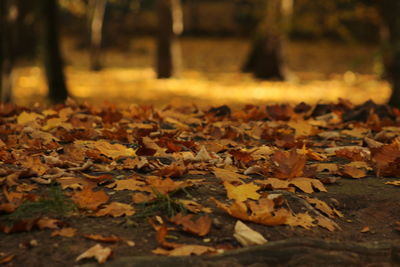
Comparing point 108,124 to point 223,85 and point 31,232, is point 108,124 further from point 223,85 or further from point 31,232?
point 223,85

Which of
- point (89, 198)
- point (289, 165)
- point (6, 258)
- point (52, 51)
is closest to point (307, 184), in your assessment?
point (289, 165)

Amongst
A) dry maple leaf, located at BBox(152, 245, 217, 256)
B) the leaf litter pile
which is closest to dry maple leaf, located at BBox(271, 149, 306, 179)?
the leaf litter pile

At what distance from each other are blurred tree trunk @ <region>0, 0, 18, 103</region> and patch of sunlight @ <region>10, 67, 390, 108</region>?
75.6 inches

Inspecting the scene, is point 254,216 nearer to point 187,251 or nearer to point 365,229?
point 187,251

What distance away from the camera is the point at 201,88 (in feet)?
45.4

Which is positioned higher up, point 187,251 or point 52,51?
point 52,51

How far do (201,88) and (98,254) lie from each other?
11911 mm

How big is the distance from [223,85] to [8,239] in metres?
12.6

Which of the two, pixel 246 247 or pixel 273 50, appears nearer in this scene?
pixel 246 247

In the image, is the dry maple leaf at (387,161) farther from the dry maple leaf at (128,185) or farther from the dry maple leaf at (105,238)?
the dry maple leaf at (105,238)

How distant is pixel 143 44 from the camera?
25.0 m

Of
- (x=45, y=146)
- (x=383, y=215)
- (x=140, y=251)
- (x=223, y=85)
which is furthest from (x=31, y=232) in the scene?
(x=223, y=85)

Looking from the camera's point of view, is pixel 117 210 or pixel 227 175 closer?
pixel 117 210

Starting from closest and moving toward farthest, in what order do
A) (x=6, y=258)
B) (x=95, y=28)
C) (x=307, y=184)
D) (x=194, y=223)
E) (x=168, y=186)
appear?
(x=6, y=258)
(x=194, y=223)
(x=168, y=186)
(x=307, y=184)
(x=95, y=28)
